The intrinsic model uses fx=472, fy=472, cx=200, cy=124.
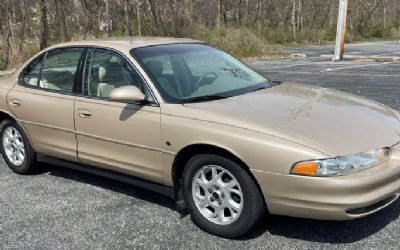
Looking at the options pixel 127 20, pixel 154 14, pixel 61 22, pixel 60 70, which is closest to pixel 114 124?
pixel 60 70

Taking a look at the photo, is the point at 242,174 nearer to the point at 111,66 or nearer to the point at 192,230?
the point at 192,230

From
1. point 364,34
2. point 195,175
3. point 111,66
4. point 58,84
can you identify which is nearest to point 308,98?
point 195,175

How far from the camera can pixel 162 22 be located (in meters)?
22.0

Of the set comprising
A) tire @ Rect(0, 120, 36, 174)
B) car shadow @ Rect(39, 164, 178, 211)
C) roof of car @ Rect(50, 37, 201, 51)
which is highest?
roof of car @ Rect(50, 37, 201, 51)

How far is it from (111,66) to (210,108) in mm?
1201

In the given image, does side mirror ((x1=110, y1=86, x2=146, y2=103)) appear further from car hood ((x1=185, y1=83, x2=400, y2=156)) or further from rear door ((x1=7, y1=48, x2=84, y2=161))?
rear door ((x1=7, y1=48, x2=84, y2=161))

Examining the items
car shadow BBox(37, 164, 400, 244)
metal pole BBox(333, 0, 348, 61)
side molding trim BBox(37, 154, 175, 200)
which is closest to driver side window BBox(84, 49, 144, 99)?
side molding trim BBox(37, 154, 175, 200)

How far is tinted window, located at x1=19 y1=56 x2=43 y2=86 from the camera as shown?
5.03 m

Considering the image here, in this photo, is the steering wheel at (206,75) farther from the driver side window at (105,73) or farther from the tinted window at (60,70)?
the tinted window at (60,70)

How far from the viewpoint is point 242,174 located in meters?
3.38

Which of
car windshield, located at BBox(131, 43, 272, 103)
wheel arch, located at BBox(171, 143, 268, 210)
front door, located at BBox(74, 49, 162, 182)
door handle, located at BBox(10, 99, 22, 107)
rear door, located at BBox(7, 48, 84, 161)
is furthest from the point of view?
door handle, located at BBox(10, 99, 22, 107)

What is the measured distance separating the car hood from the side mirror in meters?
0.40

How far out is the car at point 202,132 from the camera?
322cm

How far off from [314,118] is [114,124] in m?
1.71
